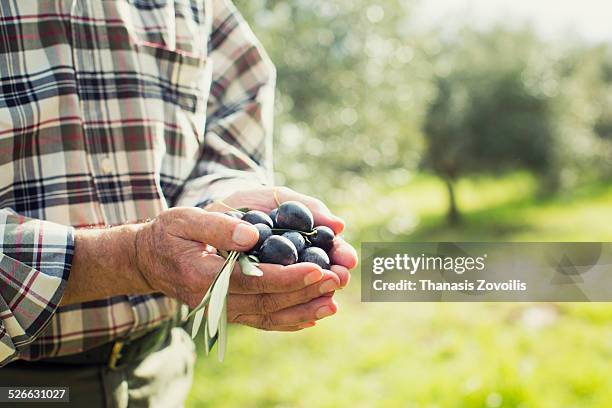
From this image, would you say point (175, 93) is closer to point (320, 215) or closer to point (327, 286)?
point (320, 215)

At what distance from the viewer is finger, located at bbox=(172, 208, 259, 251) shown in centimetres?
125

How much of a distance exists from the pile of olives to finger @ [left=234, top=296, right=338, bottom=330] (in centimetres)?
7

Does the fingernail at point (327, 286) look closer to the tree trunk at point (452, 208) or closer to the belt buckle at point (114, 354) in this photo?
the belt buckle at point (114, 354)

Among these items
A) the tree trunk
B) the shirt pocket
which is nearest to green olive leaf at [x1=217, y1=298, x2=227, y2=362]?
the shirt pocket

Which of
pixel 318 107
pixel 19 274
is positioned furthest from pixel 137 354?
pixel 318 107

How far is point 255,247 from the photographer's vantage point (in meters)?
1.35

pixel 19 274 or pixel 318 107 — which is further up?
pixel 19 274

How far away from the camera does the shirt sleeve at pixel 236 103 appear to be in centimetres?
183

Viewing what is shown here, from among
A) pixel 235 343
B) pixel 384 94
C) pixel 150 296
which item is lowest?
pixel 235 343

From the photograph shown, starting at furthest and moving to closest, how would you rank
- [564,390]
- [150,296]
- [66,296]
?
[564,390] < [150,296] < [66,296]

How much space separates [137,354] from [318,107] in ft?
12.3

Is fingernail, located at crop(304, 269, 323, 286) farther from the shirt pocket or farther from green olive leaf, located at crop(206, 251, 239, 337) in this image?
the shirt pocket

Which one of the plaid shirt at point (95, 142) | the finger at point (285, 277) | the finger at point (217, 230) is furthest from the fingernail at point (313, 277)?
the plaid shirt at point (95, 142)

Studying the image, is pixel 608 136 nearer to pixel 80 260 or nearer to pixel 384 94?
pixel 384 94
